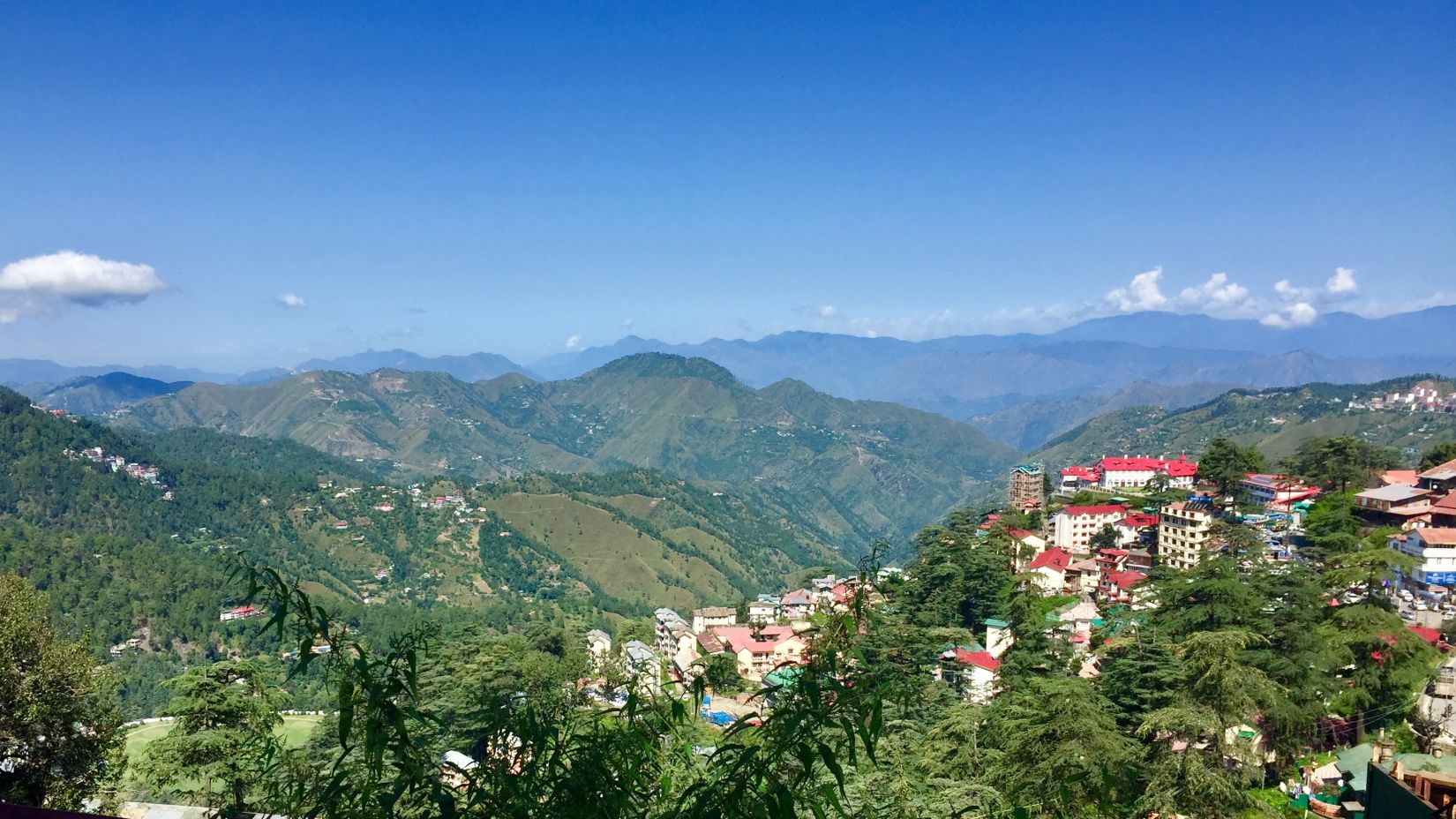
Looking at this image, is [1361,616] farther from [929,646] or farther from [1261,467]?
[1261,467]

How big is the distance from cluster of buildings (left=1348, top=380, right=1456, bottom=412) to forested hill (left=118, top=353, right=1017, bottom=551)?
55334mm

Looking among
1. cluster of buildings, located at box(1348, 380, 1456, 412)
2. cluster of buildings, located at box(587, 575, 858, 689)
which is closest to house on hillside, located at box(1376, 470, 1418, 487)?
cluster of buildings, located at box(587, 575, 858, 689)

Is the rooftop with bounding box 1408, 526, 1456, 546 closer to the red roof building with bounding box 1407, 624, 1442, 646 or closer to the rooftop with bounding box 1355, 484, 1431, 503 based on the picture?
the rooftop with bounding box 1355, 484, 1431, 503

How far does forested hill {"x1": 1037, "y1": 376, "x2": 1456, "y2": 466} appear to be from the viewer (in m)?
82.6

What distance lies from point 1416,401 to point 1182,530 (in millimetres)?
94382

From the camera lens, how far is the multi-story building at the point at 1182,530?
24938 mm

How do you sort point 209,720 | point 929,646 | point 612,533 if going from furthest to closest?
point 612,533 → point 929,646 → point 209,720

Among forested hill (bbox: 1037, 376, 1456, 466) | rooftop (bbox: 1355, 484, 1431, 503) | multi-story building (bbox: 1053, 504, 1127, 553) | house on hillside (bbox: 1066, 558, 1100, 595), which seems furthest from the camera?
forested hill (bbox: 1037, 376, 1456, 466)

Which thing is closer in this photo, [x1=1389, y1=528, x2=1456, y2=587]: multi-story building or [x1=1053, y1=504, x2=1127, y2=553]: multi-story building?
[x1=1389, y1=528, x2=1456, y2=587]: multi-story building

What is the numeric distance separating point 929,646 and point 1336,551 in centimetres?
1204

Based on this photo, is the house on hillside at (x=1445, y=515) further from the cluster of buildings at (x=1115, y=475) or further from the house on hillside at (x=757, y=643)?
the house on hillside at (x=757, y=643)

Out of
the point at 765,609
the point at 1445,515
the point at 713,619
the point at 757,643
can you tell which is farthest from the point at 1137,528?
the point at 713,619

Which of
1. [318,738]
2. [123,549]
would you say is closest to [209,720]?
[318,738]

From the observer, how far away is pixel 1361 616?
1424 centimetres
